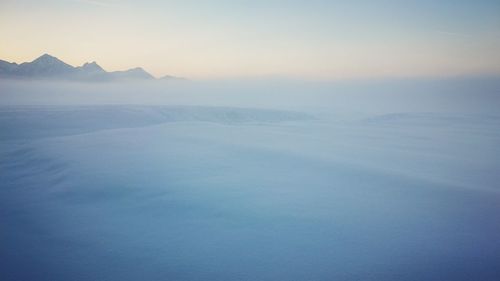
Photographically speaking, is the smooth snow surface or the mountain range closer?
the smooth snow surface

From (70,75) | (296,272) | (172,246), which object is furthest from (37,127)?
(70,75)

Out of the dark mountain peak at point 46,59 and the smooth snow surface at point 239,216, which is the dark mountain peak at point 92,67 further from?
the smooth snow surface at point 239,216

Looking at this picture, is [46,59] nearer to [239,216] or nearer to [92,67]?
[92,67]

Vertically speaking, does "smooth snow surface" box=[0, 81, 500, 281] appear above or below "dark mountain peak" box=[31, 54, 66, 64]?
below

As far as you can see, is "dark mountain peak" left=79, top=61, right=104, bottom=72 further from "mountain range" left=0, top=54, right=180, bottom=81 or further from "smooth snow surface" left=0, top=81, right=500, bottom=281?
"smooth snow surface" left=0, top=81, right=500, bottom=281

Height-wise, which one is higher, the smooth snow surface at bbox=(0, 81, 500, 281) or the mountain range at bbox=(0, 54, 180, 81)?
the mountain range at bbox=(0, 54, 180, 81)

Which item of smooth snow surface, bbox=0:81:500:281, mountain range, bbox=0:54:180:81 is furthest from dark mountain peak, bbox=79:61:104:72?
smooth snow surface, bbox=0:81:500:281

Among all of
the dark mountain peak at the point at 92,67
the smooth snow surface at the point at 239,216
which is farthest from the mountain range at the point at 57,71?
the smooth snow surface at the point at 239,216

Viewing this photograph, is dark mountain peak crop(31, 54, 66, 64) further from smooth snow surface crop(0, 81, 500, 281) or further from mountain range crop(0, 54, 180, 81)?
smooth snow surface crop(0, 81, 500, 281)

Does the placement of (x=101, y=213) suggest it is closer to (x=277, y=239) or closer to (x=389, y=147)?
(x=277, y=239)

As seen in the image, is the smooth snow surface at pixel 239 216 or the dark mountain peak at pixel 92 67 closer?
the smooth snow surface at pixel 239 216
